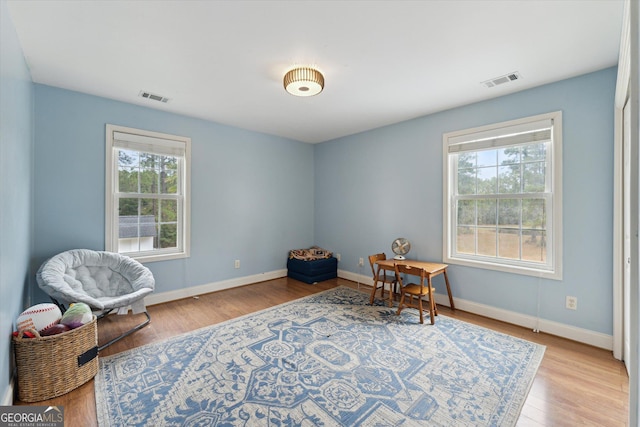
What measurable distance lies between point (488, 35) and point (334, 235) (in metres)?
3.64

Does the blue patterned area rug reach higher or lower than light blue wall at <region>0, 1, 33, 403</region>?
lower

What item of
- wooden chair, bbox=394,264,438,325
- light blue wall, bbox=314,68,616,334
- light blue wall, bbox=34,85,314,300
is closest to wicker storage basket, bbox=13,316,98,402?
light blue wall, bbox=34,85,314,300

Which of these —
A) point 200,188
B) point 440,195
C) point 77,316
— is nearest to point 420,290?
point 440,195

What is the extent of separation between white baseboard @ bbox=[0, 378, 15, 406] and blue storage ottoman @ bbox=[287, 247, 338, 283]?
3.28 meters

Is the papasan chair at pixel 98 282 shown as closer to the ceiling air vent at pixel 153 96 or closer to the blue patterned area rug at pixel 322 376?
the blue patterned area rug at pixel 322 376

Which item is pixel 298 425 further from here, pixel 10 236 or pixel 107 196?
pixel 107 196

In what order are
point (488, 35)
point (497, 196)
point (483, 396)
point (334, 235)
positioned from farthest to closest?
point (334, 235), point (497, 196), point (488, 35), point (483, 396)

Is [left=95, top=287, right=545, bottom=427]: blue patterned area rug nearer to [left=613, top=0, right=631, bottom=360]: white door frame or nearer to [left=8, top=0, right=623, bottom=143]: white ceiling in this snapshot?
[left=613, top=0, right=631, bottom=360]: white door frame

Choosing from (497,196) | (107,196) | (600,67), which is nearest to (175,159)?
(107,196)

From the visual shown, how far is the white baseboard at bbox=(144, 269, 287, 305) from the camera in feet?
12.0

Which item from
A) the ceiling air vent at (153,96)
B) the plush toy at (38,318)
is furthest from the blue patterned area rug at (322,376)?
the ceiling air vent at (153,96)

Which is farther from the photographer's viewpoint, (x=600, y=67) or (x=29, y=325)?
(x=600, y=67)

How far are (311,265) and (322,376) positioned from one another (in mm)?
2508

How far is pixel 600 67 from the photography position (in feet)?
8.31
